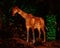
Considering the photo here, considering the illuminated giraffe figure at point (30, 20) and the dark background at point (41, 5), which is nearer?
the illuminated giraffe figure at point (30, 20)

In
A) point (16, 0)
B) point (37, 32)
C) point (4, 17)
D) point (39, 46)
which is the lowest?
point (39, 46)

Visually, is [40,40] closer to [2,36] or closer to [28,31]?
[28,31]

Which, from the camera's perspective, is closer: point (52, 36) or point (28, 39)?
point (28, 39)

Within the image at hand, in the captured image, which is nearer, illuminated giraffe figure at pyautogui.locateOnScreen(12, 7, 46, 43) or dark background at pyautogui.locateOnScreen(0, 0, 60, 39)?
illuminated giraffe figure at pyautogui.locateOnScreen(12, 7, 46, 43)

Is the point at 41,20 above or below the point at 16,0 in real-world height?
below

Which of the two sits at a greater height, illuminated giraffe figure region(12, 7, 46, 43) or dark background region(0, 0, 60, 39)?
dark background region(0, 0, 60, 39)

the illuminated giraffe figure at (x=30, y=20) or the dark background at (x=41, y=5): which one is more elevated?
the dark background at (x=41, y=5)

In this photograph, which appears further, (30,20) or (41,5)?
(41,5)

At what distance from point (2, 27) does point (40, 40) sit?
42.9 inches

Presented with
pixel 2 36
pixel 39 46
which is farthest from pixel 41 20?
pixel 2 36

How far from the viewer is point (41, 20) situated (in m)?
4.72

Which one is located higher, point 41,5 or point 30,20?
point 41,5

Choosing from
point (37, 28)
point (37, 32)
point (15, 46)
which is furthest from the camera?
point (37, 32)

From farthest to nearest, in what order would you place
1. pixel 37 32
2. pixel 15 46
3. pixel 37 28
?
pixel 37 32, pixel 37 28, pixel 15 46
